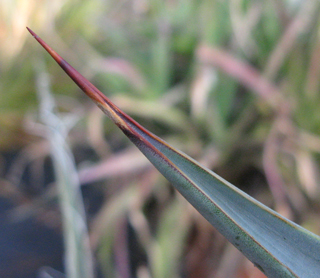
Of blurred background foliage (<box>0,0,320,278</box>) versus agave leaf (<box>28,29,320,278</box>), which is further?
blurred background foliage (<box>0,0,320,278</box>)

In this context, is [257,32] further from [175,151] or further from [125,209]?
[175,151]

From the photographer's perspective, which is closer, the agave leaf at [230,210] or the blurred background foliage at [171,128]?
the agave leaf at [230,210]

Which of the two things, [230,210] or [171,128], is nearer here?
[230,210]

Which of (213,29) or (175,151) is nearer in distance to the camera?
(175,151)

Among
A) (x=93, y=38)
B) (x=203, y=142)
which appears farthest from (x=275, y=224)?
(x=93, y=38)
